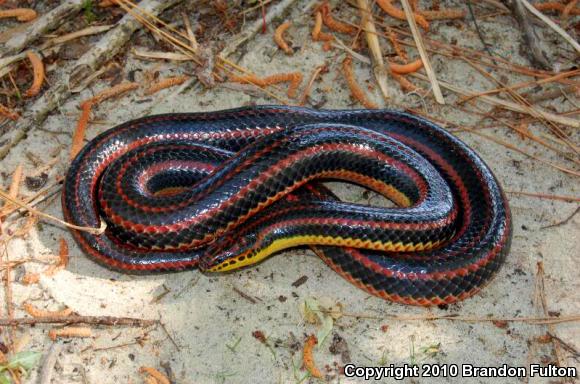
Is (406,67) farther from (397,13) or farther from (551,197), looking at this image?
(551,197)

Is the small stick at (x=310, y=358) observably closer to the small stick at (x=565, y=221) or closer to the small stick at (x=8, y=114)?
the small stick at (x=565, y=221)

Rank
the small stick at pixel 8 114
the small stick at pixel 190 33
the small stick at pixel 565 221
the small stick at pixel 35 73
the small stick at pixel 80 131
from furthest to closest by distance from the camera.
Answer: the small stick at pixel 190 33
the small stick at pixel 35 73
the small stick at pixel 8 114
the small stick at pixel 80 131
the small stick at pixel 565 221

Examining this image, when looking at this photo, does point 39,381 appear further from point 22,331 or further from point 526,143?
point 526,143

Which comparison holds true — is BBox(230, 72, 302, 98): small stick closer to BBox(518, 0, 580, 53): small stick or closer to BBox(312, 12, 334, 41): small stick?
BBox(312, 12, 334, 41): small stick

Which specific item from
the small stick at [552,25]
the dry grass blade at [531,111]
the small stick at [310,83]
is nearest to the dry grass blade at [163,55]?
the small stick at [310,83]
